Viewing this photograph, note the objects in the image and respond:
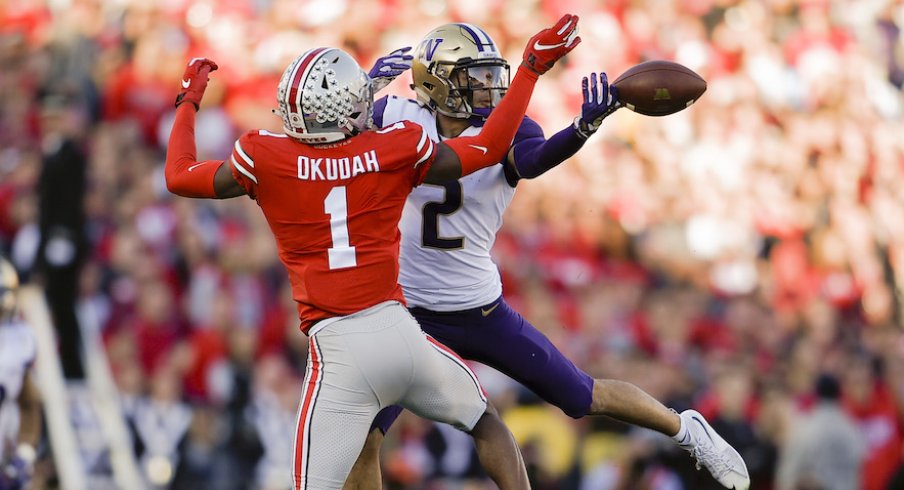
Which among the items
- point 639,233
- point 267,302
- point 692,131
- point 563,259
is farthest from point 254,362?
point 692,131

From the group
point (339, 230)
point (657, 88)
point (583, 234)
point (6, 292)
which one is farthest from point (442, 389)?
point (583, 234)

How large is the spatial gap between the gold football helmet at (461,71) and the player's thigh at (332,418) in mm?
1200

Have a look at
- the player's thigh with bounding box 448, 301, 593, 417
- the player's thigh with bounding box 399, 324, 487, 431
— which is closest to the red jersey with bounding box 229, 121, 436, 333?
the player's thigh with bounding box 399, 324, 487, 431

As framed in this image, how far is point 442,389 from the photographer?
17.0 ft

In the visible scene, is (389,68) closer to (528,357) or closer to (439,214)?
(439,214)

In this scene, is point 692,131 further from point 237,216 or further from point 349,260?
point 349,260

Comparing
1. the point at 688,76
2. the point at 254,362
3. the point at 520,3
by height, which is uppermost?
the point at 520,3

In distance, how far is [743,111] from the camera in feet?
41.8

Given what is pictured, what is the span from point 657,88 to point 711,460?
67.8 inches

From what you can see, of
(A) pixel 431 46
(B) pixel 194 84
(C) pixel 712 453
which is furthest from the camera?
(C) pixel 712 453

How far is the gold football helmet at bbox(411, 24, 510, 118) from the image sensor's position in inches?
225

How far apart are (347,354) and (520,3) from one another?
27.8 feet

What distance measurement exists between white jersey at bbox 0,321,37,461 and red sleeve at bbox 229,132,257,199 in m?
3.11

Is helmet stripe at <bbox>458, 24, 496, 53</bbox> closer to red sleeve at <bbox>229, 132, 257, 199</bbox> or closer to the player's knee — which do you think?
red sleeve at <bbox>229, 132, 257, 199</bbox>
